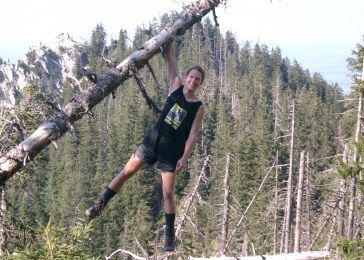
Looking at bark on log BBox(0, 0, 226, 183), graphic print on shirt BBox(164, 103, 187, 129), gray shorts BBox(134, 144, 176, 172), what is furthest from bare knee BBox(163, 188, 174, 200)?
bark on log BBox(0, 0, 226, 183)

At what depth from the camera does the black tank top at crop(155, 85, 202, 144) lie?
5.71 m

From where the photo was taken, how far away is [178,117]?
5.70 meters

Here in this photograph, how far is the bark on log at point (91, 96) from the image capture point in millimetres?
5191

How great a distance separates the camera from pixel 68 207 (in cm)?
5009

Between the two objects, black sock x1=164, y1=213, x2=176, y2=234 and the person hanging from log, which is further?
black sock x1=164, y1=213, x2=176, y2=234

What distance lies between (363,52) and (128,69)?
46.6ft

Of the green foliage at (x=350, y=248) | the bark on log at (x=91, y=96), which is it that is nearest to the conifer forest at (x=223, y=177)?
the green foliage at (x=350, y=248)

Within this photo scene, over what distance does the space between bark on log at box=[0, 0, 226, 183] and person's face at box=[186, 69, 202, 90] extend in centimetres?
47

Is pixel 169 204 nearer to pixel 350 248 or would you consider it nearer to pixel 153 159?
pixel 153 159

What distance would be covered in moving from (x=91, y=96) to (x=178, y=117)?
1024mm

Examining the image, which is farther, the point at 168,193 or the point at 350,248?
the point at 350,248

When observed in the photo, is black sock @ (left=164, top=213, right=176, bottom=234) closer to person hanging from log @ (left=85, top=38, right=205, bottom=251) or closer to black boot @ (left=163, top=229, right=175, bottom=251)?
black boot @ (left=163, top=229, right=175, bottom=251)

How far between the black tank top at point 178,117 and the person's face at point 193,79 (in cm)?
17

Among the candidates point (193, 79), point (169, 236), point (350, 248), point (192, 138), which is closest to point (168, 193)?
point (169, 236)
